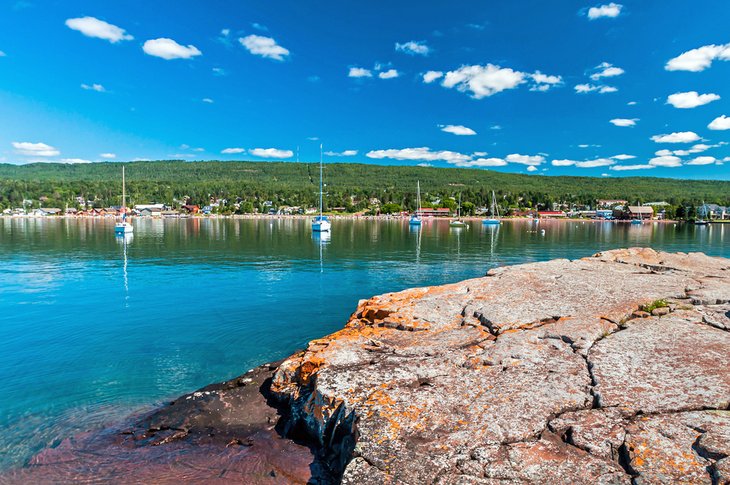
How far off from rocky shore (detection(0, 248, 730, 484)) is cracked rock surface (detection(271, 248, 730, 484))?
0.03 metres

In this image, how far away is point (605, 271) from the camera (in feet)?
63.5

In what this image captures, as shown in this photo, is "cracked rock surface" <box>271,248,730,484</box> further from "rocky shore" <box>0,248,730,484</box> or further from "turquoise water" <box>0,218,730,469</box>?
"turquoise water" <box>0,218,730,469</box>

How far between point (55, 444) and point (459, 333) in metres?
10.0

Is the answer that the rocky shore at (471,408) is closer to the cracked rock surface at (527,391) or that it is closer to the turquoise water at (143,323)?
the cracked rock surface at (527,391)

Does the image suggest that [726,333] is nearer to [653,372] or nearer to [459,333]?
[653,372]

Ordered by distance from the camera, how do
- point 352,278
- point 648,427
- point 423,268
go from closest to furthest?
point 648,427 → point 352,278 → point 423,268

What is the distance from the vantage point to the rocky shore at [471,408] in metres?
5.93

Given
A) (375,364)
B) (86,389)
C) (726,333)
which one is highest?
(726,333)

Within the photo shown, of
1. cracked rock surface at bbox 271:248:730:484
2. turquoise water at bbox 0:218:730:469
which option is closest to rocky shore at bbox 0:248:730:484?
cracked rock surface at bbox 271:248:730:484

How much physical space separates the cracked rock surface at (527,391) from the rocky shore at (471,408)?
3 centimetres

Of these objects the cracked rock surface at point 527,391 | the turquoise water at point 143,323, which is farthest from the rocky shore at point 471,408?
the turquoise water at point 143,323

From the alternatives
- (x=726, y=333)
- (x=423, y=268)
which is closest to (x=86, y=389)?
(x=726, y=333)

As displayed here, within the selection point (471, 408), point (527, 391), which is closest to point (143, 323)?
point (471, 408)

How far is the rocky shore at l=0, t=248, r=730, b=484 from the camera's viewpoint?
233 inches
